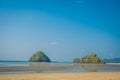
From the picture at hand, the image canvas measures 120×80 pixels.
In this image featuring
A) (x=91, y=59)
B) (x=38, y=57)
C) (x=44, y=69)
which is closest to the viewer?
(x=44, y=69)

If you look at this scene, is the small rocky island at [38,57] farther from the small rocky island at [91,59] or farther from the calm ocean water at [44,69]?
the calm ocean water at [44,69]

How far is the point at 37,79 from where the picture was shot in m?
6.32

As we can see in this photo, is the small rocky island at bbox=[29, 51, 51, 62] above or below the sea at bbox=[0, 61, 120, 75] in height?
above

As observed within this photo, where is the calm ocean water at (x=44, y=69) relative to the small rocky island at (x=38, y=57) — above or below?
below

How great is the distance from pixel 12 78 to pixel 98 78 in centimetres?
224

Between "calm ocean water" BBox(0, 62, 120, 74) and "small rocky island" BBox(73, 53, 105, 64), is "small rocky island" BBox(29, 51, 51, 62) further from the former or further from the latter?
"calm ocean water" BBox(0, 62, 120, 74)

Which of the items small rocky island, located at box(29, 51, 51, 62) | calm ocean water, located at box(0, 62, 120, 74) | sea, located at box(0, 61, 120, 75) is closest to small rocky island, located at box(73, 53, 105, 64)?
small rocky island, located at box(29, 51, 51, 62)

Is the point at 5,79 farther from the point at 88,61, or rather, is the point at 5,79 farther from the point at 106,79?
the point at 88,61

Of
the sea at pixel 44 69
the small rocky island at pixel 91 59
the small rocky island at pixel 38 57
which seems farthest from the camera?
the small rocky island at pixel 38 57

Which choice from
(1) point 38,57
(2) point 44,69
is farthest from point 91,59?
(2) point 44,69

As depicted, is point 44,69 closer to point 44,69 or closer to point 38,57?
point 44,69

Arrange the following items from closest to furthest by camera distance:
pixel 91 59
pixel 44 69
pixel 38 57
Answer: pixel 44 69 < pixel 91 59 < pixel 38 57

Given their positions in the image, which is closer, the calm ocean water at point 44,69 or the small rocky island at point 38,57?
the calm ocean water at point 44,69

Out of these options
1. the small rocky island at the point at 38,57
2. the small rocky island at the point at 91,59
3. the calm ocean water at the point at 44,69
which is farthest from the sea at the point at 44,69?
the small rocky island at the point at 38,57
